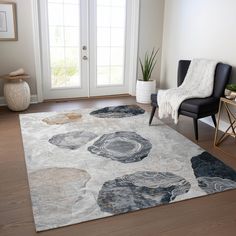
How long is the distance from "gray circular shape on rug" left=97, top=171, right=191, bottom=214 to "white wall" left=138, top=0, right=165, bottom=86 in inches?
119

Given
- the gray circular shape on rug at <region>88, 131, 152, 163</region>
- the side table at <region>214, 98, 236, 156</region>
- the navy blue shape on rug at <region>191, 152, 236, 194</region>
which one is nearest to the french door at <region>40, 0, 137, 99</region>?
the gray circular shape on rug at <region>88, 131, 152, 163</region>

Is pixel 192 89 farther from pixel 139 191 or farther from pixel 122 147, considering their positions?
pixel 139 191

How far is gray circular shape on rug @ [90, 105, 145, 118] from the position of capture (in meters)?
4.16

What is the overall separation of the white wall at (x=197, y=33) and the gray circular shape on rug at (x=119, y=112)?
919 mm

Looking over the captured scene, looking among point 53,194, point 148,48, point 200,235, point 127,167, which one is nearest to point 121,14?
point 148,48

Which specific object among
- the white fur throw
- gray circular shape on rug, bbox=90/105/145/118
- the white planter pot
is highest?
the white fur throw

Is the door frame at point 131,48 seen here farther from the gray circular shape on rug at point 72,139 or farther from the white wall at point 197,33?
the gray circular shape on rug at point 72,139

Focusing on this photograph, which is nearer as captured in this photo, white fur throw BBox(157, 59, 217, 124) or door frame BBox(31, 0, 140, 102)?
white fur throw BBox(157, 59, 217, 124)

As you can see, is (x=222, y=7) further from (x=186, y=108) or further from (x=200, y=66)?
(x=186, y=108)

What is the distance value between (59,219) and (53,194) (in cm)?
31

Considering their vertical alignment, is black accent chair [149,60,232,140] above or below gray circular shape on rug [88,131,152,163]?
above

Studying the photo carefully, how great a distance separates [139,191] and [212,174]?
2.47 ft

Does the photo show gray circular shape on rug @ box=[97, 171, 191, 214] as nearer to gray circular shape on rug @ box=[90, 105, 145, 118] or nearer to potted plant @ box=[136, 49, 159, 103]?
gray circular shape on rug @ box=[90, 105, 145, 118]

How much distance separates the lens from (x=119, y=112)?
169 inches
